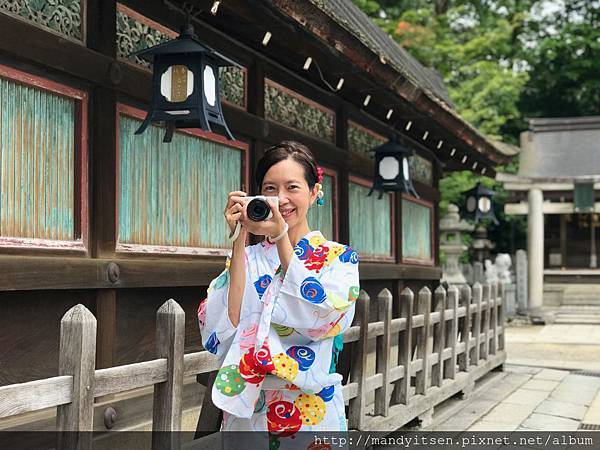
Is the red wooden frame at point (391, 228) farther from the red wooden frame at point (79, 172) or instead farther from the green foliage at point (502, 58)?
the green foliage at point (502, 58)

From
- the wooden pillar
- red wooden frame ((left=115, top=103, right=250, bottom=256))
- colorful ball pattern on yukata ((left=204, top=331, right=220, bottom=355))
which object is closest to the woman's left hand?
colorful ball pattern on yukata ((left=204, top=331, right=220, bottom=355))

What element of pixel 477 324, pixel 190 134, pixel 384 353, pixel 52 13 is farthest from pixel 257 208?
pixel 477 324

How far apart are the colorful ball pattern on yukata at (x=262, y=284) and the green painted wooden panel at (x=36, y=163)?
1.61 metres

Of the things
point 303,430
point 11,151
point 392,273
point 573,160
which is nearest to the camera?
point 303,430

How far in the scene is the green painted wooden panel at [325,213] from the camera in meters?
6.91

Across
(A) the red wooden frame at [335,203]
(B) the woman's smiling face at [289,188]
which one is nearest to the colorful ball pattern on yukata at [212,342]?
(B) the woman's smiling face at [289,188]

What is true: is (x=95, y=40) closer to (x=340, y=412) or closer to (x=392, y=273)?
(x=340, y=412)

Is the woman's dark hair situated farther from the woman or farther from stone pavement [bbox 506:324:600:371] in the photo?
stone pavement [bbox 506:324:600:371]

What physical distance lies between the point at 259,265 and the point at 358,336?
2479mm

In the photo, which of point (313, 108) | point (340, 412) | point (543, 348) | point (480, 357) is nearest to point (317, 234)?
point (340, 412)

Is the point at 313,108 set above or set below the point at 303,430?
above

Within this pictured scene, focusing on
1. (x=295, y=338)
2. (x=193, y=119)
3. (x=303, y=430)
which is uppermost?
(x=193, y=119)

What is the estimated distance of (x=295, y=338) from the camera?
258cm

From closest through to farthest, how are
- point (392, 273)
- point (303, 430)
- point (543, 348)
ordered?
point (303, 430) < point (392, 273) < point (543, 348)
